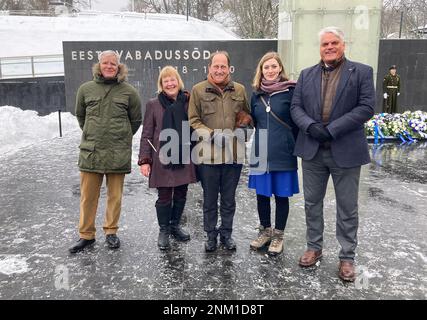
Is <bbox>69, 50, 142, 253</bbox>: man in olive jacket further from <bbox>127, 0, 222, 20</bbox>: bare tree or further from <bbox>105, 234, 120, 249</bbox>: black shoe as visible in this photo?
<bbox>127, 0, 222, 20</bbox>: bare tree

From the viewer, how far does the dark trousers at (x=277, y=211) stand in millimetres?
4108

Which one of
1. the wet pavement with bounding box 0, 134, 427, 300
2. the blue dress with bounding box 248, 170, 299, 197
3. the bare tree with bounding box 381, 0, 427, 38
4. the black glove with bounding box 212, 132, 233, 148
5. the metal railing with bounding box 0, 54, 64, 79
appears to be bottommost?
the wet pavement with bounding box 0, 134, 427, 300

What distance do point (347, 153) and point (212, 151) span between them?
1.19 metres

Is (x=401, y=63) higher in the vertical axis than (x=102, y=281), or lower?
higher

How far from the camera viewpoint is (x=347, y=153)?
11.8ft

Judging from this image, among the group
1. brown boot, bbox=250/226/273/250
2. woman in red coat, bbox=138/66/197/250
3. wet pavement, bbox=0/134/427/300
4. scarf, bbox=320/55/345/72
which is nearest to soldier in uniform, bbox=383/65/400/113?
wet pavement, bbox=0/134/427/300

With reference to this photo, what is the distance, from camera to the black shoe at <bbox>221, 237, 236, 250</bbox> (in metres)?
4.24

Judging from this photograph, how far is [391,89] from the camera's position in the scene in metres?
12.2

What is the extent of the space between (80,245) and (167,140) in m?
1.39

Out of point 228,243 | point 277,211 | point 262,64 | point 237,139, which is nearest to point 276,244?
point 277,211

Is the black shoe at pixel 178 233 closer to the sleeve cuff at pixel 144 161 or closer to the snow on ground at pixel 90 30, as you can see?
the sleeve cuff at pixel 144 161

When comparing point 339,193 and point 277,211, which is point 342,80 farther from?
point 277,211
